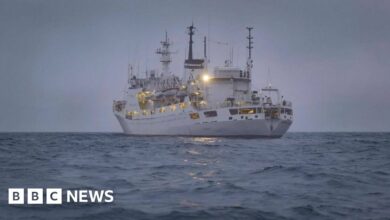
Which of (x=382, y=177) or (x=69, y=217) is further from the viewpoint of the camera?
(x=382, y=177)

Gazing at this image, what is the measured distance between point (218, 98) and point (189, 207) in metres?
77.1

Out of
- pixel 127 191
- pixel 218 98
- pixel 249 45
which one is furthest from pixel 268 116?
pixel 127 191

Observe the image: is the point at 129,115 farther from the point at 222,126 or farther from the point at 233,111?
the point at 233,111

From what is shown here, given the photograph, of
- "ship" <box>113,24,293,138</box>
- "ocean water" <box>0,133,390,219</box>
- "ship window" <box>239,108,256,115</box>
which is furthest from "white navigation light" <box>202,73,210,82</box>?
"ocean water" <box>0,133,390,219</box>

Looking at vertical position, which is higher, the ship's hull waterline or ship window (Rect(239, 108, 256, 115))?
ship window (Rect(239, 108, 256, 115))

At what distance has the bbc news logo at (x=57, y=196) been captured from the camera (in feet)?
49.1

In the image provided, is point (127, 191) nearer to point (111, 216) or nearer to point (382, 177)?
point (111, 216)

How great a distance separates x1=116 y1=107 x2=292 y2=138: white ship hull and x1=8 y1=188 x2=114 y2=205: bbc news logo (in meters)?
62.4

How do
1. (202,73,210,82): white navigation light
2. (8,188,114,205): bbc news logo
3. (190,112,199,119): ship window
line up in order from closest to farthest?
(8,188,114,205): bbc news logo
(190,112,199,119): ship window
(202,73,210,82): white navigation light

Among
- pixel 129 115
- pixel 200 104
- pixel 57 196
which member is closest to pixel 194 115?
pixel 200 104

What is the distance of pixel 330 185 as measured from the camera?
1984 cm

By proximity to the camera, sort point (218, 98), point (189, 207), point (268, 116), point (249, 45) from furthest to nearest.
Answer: point (249, 45), point (218, 98), point (268, 116), point (189, 207)

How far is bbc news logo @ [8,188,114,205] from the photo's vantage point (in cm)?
1498

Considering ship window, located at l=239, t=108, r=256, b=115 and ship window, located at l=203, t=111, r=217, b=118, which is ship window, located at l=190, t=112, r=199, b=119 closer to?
ship window, located at l=203, t=111, r=217, b=118
